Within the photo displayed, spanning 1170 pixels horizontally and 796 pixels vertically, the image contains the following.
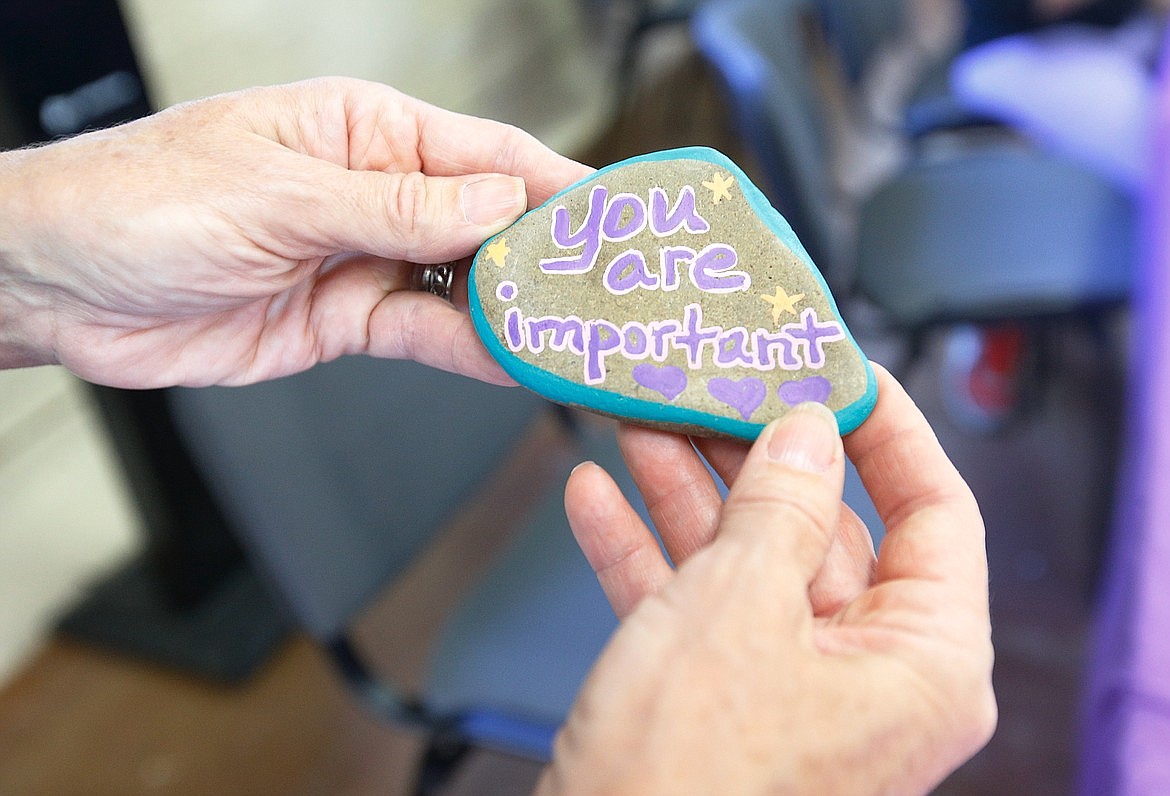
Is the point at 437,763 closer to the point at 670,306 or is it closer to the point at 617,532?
the point at 617,532

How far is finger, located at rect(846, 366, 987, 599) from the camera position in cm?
→ 53

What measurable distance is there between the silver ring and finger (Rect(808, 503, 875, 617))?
14.4 inches

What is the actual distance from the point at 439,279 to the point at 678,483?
0.26 metres

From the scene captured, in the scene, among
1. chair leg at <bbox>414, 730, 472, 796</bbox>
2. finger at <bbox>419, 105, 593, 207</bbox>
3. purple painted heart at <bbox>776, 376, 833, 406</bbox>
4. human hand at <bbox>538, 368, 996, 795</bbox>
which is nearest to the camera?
human hand at <bbox>538, 368, 996, 795</bbox>

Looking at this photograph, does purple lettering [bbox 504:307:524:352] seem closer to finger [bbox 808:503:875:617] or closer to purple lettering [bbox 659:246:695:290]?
purple lettering [bbox 659:246:695:290]

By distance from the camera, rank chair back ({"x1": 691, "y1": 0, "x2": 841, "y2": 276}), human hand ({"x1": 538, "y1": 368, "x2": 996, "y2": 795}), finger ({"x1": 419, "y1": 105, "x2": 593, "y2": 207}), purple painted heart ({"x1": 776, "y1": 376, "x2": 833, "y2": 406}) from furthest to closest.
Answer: chair back ({"x1": 691, "y1": 0, "x2": 841, "y2": 276}) → finger ({"x1": 419, "y1": 105, "x2": 593, "y2": 207}) → purple painted heart ({"x1": 776, "y1": 376, "x2": 833, "y2": 406}) → human hand ({"x1": 538, "y1": 368, "x2": 996, "y2": 795})

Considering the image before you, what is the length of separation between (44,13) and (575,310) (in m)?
0.93

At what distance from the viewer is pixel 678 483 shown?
668 millimetres

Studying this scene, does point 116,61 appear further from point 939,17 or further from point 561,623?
point 939,17

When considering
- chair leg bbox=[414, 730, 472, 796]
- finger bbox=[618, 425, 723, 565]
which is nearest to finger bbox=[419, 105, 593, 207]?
finger bbox=[618, 425, 723, 565]

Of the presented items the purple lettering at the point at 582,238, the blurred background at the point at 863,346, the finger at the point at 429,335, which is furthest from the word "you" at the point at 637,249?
the blurred background at the point at 863,346

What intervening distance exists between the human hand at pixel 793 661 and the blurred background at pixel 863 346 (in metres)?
0.50

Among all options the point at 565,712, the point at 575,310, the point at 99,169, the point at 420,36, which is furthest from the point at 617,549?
the point at 420,36

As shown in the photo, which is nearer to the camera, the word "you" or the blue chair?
the word "you"
